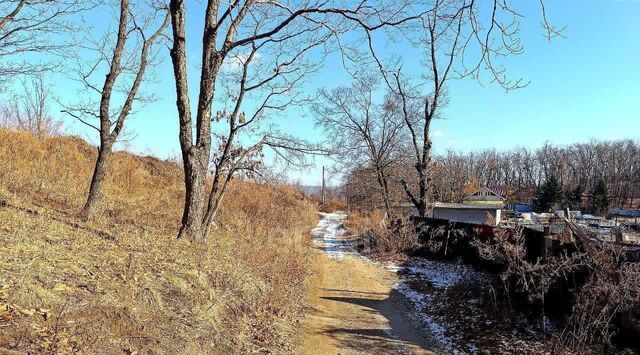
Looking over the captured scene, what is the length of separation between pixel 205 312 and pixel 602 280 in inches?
210

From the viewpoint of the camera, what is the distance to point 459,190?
82000mm

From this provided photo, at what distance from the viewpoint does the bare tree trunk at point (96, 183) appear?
10.0 metres

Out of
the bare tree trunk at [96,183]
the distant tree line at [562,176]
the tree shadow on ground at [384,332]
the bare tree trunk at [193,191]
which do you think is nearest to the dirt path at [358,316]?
the tree shadow on ground at [384,332]

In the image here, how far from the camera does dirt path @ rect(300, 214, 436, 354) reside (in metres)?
6.81

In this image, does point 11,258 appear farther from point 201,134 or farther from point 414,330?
point 414,330

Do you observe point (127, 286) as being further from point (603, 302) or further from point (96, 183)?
point (96, 183)

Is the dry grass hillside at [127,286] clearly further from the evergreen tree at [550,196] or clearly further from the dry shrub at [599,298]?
the evergreen tree at [550,196]

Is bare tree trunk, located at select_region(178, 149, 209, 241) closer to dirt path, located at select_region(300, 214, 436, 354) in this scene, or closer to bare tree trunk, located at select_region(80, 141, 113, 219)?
bare tree trunk, located at select_region(80, 141, 113, 219)

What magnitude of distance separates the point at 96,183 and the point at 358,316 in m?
6.98

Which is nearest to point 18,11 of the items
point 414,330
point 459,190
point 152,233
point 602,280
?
point 152,233

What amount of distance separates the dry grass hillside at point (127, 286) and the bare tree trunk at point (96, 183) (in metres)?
0.39

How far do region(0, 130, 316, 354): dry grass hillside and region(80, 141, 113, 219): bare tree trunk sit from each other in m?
0.39

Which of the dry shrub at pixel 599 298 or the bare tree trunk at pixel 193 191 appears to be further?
the bare tree trunk at pixel 193 191

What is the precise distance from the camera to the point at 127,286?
201 inches
